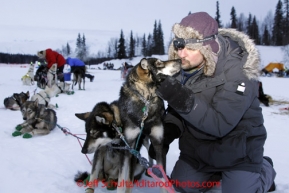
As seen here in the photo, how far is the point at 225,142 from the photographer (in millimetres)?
1507

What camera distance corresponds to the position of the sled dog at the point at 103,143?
189 centimetres

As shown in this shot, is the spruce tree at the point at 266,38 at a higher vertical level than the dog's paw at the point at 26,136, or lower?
higher

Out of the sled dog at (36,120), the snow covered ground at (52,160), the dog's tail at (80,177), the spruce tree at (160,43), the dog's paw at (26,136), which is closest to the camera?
the snow covered ground at (52,160)

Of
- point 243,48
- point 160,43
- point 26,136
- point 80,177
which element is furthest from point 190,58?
point 160,43

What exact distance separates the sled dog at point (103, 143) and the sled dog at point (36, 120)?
1.57 m

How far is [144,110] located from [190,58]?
1.66 feet

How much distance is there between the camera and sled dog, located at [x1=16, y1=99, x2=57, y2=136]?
10.7ft

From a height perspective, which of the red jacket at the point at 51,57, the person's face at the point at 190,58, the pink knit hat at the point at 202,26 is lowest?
the person's face at the point at 190,58

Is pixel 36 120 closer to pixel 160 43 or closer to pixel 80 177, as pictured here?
pixel 80 177

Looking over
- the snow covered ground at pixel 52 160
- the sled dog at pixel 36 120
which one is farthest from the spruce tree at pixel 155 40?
the snow covered ground at pixel 52 160

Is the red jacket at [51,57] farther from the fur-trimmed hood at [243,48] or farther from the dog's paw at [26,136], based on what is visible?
the fur-trimmed hood at [243,48]

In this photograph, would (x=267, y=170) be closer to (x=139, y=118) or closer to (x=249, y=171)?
(x=249, y=171)

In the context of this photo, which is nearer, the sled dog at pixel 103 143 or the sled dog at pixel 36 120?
the sled dog at pixel 103 143

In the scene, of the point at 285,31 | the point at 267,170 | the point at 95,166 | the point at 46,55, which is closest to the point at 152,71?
the point at 95,166
